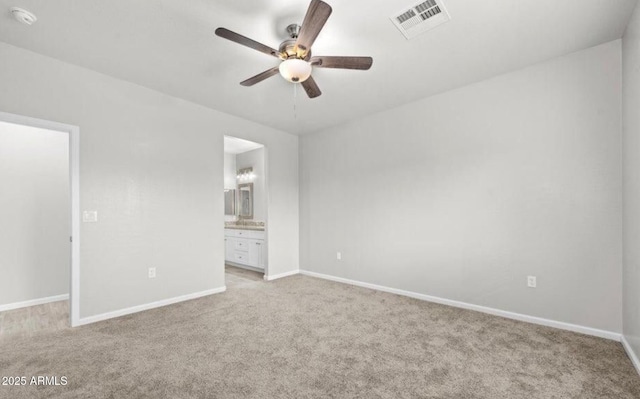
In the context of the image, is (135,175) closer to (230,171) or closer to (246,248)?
(246,248)


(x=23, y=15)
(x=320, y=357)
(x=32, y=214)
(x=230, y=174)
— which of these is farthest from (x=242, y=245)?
(x=23, y=15)

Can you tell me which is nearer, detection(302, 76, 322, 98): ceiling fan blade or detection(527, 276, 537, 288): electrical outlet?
detection(302, 76, 322, 98): ceiling fan blade

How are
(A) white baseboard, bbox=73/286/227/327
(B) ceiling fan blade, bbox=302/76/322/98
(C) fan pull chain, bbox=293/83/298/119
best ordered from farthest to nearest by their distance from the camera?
1. (C) fan pull chain, bbox=293/83/298/119
2. (A) white baseboard, bbox=73/286/227/327
3. (B) ceiling fan blade, bbox=302/76/322/98

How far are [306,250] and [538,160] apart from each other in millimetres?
3582

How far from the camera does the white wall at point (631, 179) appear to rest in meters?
2.08

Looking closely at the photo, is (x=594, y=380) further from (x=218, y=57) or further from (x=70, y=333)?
(x=70, y=333)

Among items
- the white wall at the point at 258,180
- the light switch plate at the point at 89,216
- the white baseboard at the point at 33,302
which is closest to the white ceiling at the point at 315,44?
the light switch plate at the point at 89,216

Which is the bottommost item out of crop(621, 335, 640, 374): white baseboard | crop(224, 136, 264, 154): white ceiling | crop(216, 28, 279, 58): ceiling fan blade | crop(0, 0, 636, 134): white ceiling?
crop(621, 335, 640, 374): white baseboard

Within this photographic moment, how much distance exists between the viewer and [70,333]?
2.70 metres

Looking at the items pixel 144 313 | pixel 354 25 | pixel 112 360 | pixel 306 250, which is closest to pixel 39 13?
pixel 354 25

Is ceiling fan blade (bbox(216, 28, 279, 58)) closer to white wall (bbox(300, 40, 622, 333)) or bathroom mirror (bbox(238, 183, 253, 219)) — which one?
white wall (bbox(300, 40, 622, 333))

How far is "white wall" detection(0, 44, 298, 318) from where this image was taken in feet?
9.23

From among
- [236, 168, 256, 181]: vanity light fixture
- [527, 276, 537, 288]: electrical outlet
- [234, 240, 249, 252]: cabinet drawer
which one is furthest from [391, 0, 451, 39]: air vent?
[236, 168, 256, 181]: vanity light fixture

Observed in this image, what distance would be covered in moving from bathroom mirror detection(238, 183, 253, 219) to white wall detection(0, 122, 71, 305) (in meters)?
3.19
